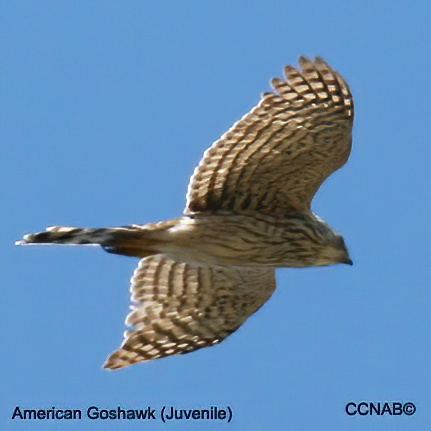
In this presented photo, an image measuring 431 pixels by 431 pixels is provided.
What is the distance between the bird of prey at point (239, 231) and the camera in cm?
1014

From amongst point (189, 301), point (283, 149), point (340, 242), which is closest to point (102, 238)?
point (189, 301)

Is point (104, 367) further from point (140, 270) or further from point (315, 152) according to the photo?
point (315, 152)

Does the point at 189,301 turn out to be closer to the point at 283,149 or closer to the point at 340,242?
the point at 340,242

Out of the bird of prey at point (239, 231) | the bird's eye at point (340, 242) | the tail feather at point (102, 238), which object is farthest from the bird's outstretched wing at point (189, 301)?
the bird's eye at point (340, 242)

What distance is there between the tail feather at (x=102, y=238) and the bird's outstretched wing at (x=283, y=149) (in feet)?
1.90

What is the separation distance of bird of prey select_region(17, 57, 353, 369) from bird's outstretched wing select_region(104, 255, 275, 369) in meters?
0.01

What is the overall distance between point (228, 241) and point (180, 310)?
47.9 inches

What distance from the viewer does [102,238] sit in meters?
10.4

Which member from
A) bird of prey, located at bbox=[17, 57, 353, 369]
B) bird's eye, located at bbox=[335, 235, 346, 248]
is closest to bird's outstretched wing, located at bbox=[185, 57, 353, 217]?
bird of prey, located at bbox=[17, 57, 353, 369]

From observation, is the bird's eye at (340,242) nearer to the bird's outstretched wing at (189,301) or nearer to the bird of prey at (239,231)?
the bird of prey at (239,231)

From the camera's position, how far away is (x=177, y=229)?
1061 cm

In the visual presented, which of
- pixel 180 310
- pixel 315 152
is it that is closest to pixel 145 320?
pixel 180 310

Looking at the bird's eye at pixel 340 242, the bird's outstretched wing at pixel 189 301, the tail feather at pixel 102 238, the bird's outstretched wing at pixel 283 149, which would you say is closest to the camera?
the bird's outstretched wing at pixel 283 149

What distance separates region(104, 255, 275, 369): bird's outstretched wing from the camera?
11336 mm
